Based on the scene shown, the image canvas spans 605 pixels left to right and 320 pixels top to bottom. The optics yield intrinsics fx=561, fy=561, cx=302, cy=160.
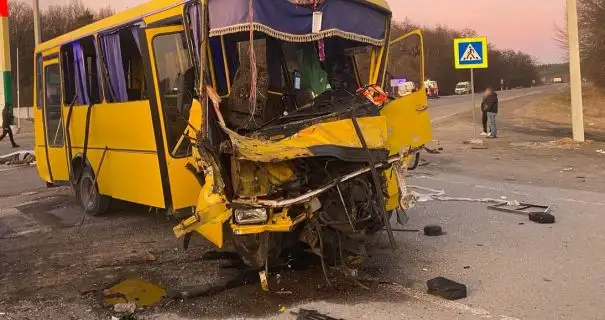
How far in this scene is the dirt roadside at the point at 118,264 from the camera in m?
4.88

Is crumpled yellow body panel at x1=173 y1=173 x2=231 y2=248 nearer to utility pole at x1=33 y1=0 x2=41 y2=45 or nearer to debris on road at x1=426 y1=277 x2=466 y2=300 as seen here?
debris on road at x1=426 y1=277 x2=466 y2=300

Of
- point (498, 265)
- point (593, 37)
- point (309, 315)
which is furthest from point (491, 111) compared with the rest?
point (593, 37)

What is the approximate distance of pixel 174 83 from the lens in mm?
6227

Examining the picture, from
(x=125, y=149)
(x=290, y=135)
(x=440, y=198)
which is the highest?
(x=290, y=135)

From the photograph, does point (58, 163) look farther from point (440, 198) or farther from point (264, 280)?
point (440, 198)

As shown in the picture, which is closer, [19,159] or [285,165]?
[285,165]

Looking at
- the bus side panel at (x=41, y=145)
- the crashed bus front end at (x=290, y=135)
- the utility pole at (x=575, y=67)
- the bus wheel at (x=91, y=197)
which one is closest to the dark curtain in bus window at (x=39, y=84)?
the bus side panel at (x=41, y=145)

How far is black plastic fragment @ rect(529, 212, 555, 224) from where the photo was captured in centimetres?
730

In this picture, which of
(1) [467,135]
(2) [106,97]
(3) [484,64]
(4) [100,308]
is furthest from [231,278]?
(1) [467,135]

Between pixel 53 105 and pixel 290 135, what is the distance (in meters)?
6.61

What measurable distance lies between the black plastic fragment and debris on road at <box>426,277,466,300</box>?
2911 millimetres

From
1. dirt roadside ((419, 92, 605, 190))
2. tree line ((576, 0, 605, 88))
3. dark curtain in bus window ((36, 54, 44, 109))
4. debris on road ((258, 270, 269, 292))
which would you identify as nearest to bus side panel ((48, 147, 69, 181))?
dark curtain in bus window ((36, 54, 44, 109))

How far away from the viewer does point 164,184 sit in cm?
629

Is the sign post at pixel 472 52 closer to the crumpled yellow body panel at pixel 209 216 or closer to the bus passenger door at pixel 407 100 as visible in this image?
the bus passenger door at pixel 407 100
